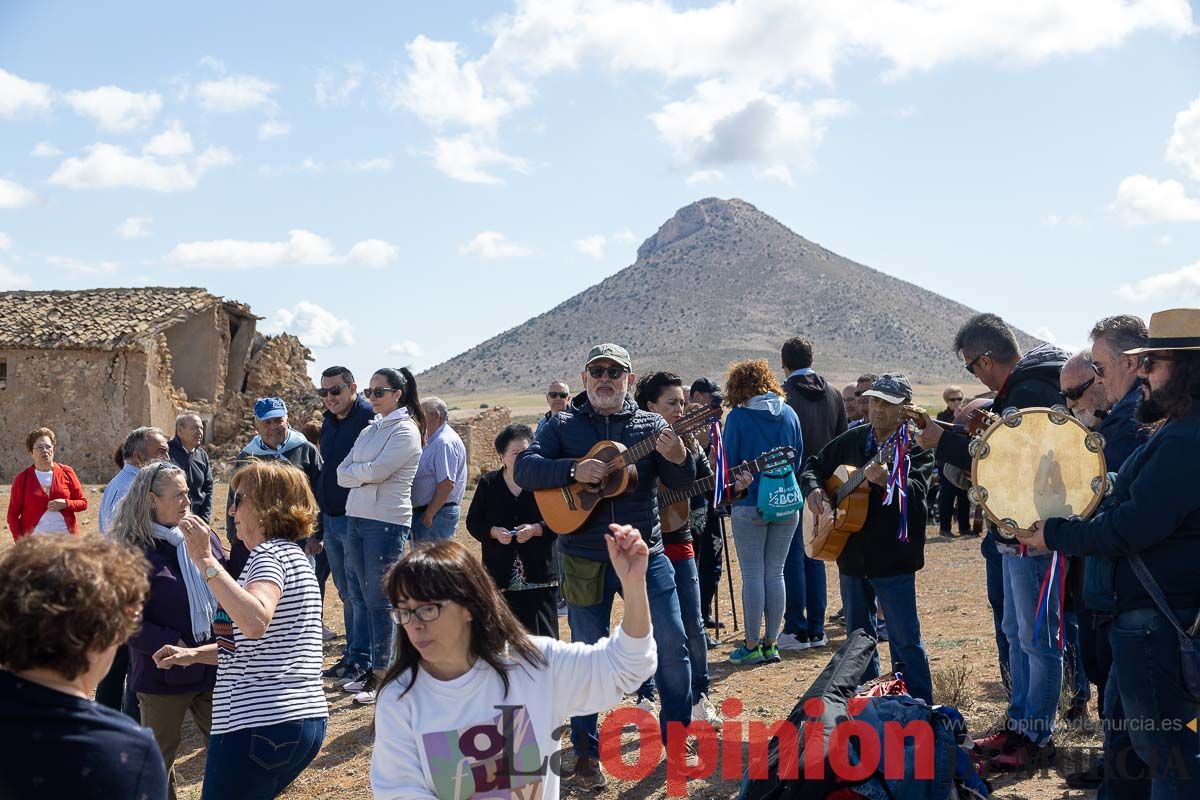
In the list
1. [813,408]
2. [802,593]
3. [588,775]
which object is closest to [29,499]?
[588,775]

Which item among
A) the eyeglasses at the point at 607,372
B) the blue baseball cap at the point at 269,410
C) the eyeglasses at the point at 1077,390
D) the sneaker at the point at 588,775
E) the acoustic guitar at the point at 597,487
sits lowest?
the sneaker at the point at 588,775

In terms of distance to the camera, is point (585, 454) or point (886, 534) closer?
point (585, 454)

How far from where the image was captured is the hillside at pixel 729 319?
308ft

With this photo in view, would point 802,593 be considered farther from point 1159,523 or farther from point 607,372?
point 1159,523

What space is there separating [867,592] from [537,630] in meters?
2.02

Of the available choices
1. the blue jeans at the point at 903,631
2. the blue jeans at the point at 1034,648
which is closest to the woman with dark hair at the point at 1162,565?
the blue jeans at the point at 1034,648

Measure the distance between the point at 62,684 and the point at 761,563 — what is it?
5637 mm

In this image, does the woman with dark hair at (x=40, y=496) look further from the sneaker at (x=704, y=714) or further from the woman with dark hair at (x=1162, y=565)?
the woman with dark hair at (x=1162, y=565)

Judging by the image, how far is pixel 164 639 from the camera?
13.7ft

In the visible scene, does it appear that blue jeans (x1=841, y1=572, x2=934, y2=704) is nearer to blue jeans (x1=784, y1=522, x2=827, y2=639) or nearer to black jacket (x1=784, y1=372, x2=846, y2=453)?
blue jeans (x1=784, y1=522, x2=827, y2=639)

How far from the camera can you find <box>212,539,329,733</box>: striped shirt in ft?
11.3

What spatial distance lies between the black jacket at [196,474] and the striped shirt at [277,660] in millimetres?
4148

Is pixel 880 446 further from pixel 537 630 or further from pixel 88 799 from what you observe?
pixel 88 799

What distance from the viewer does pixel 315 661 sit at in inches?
143
